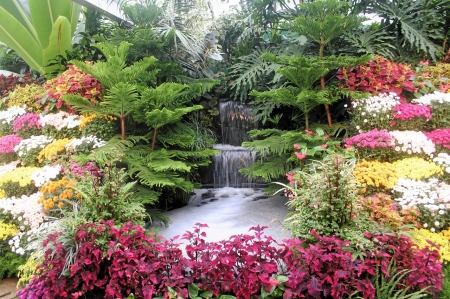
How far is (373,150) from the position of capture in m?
3.67

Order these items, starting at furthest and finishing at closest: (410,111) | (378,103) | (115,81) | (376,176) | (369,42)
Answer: (369,42)
(378,103)
(410,111)
(115,81)
(376,176)

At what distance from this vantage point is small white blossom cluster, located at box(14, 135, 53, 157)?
4098 millimetres

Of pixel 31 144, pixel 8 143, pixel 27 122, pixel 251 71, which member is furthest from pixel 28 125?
pixel 251 71

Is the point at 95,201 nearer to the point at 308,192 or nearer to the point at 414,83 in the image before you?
the point at 308,192

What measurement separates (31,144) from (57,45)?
6.29ft

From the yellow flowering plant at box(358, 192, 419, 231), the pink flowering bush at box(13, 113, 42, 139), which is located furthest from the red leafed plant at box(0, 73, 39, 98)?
the yellow flowering plant at box(358, 192, 419, 231)

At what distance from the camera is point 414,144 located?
362 centimetres

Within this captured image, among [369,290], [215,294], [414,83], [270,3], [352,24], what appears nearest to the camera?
[369,290]

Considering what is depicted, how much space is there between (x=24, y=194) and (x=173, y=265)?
228cm

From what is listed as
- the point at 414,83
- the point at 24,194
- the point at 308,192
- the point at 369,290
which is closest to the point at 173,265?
the point at 308,192

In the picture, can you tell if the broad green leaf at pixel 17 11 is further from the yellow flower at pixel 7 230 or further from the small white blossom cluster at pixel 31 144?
the yellow flower at pixel 7 230

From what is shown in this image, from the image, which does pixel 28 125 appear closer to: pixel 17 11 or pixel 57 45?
pixel 57 45

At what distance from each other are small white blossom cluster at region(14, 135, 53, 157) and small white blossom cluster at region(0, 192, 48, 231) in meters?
0.77

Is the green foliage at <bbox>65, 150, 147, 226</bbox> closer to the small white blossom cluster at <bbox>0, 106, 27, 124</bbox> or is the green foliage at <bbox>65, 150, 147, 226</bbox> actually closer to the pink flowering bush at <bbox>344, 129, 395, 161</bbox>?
the pink flowering bush at <bbox>344, 129, 395, 161</bbox>
